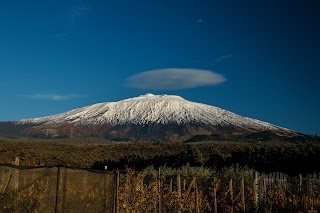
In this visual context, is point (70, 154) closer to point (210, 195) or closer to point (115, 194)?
point (210, 195)

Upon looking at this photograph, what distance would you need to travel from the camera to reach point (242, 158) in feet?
148

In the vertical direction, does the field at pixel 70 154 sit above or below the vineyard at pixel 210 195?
above

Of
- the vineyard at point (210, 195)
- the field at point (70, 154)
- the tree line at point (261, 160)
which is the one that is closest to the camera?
the vineyard at point (210, 195)

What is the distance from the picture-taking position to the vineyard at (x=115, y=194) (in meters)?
9.21

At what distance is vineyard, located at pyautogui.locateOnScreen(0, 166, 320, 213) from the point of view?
921 cm

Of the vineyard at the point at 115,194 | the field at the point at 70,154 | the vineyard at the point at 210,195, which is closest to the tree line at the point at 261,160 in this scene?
the field at the point at 70,154

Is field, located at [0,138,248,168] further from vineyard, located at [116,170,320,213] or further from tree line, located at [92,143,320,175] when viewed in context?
vineyard, located at [116,170,320,213]

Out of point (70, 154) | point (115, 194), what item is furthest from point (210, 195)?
point (70, 154)

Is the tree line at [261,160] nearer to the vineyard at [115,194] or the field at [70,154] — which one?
the field at [70,154]

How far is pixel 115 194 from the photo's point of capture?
1048 cm

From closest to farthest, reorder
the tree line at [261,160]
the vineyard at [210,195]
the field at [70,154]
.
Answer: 1. the vineyard at [210,195]
2. the tree line at [261,160]
3. the field at [70,154]

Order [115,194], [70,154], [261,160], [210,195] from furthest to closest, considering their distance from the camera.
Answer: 1. [70,154]
2. [261,160]
3. [210,195]
4. [115,194]

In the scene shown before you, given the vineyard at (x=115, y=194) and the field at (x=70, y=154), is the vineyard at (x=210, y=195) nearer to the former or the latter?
the vineyard at (x=115, y=194)

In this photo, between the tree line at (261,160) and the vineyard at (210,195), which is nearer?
the vineyard at (210,195)
